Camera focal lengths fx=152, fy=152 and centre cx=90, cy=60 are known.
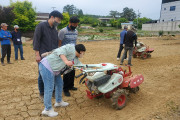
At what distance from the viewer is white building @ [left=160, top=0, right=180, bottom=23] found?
44.9 m

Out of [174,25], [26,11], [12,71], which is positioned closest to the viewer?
[12,71]

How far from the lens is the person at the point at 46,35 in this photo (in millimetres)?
3070

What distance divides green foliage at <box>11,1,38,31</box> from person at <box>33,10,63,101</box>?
1734 centimetres

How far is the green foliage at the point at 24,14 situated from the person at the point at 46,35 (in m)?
17.3

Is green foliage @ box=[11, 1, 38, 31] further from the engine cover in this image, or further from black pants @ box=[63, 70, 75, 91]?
the engine cover

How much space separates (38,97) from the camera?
12.6 ft

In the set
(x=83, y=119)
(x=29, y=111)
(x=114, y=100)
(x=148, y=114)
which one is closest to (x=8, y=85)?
(x=29, y=111)

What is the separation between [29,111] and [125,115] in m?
2.00

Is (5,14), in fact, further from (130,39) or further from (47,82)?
(47,82)

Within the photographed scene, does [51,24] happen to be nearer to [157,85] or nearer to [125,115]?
Result: [125,115]

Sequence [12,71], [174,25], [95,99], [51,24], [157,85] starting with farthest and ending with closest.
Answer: [174,25], [12,71], [157,85], [95,99], [51,24]

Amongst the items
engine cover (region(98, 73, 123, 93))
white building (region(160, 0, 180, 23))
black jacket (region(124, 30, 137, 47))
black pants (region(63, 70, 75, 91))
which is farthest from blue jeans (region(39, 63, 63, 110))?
white building (region(160, 0, 180, 23))

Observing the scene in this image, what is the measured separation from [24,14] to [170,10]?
1764 inches

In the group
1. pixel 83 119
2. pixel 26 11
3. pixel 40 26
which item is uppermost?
pixel 26 11
